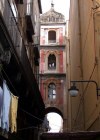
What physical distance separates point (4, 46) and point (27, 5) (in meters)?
9.34

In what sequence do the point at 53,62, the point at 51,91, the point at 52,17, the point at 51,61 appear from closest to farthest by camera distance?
the point at 51,91
the point at 53,62
the point at 51,61
the point at 52,17

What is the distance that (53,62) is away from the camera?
4084cm

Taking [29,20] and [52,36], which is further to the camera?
[52,36]

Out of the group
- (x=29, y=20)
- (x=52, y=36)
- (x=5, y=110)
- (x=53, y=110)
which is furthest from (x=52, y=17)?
(x=5, y=110)

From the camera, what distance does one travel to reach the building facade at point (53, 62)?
126 feet

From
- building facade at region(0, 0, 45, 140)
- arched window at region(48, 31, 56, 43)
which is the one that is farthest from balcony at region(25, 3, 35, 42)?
arched window at region(48, 31, 56, 43)

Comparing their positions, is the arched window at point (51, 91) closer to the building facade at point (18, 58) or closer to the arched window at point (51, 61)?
the arched window at point (51, 61)

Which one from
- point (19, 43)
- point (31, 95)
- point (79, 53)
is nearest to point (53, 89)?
point (79, 53)

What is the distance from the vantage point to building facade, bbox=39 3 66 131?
1507 inches

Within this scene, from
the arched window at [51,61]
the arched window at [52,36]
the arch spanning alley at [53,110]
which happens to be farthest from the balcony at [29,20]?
the arched window at [52,36]

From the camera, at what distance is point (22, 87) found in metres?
14.7

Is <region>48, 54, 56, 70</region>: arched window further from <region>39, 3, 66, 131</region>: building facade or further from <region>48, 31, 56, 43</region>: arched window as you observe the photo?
<region>48, 31, 56, 43</region>: arched window

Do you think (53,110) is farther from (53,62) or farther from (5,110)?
(5,110)

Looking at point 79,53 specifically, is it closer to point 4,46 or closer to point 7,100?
point 4,46
